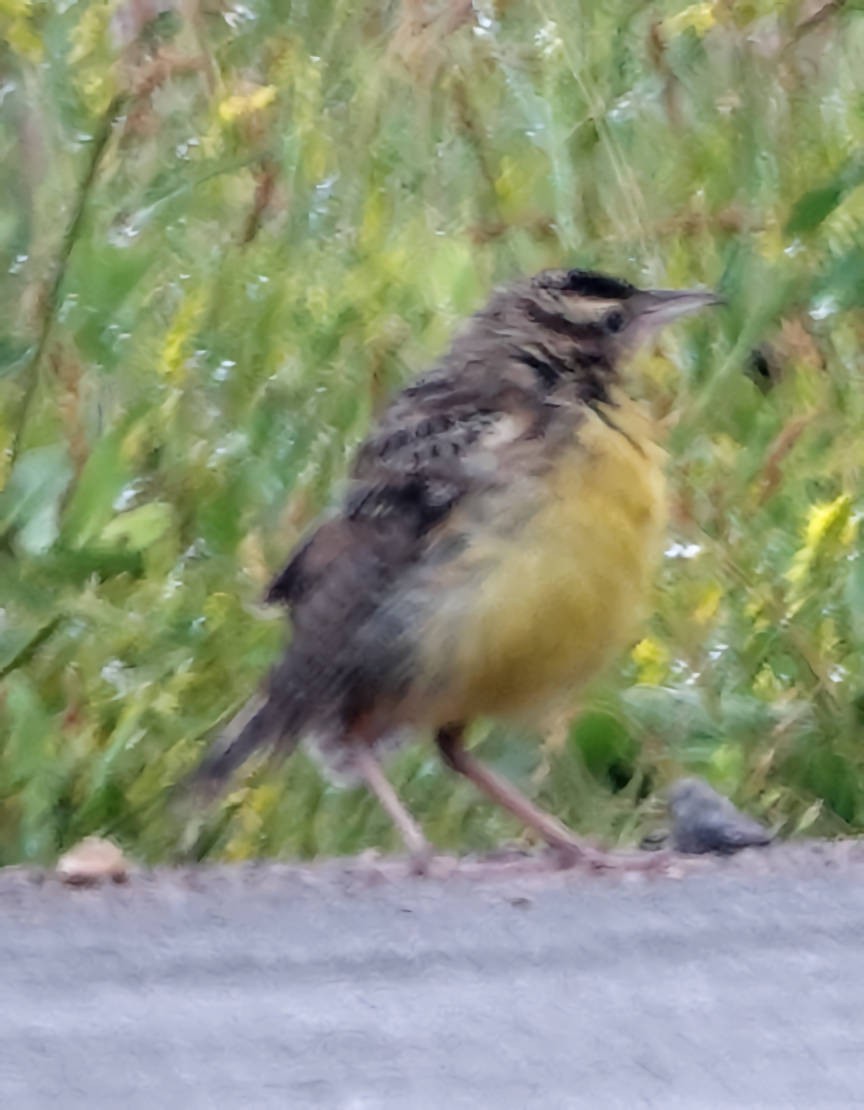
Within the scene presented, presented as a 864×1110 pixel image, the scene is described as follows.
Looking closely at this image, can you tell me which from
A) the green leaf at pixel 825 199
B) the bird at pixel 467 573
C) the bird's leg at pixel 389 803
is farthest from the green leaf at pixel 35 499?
the green leaf at pixel 825 199

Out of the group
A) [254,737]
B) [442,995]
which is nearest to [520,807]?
[254,737]

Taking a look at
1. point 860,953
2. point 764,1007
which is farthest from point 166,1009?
point 860,953

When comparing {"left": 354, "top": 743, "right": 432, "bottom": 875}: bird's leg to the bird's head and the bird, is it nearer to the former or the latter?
the bird

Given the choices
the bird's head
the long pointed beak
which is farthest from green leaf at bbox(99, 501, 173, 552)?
the long pointed beak

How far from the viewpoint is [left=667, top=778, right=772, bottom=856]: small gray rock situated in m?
2.70

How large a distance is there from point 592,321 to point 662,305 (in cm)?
12

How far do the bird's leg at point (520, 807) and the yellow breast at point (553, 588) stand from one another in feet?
0.67

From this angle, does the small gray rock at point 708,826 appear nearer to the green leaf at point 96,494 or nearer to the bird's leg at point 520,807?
the bird's leg at point 520,807

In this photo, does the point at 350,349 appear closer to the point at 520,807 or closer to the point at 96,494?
the point at 96,494

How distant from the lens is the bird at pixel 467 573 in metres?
2.88

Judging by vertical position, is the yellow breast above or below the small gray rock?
above

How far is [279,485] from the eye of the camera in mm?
3477

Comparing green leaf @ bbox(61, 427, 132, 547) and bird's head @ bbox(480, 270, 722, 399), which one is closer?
green leaf @ bbox(61, 427, 132, 547)

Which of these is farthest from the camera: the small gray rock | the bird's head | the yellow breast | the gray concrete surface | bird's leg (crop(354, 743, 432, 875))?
the bird's head
